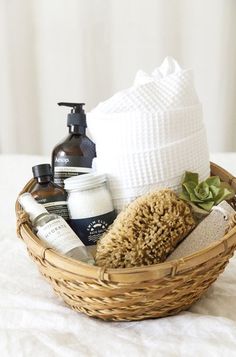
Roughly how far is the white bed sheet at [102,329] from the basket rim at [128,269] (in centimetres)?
8

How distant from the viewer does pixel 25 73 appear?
1.55m

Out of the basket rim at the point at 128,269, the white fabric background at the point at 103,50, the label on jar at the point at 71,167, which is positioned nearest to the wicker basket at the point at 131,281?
the basket rim at the point at 128,269

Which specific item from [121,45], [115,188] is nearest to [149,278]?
[115,188]

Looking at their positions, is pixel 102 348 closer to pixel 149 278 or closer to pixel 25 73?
pixel 149 278

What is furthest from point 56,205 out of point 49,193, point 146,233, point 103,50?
point 103,50

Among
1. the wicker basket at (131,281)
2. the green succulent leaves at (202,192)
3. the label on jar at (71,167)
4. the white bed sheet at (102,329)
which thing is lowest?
the white bed sheet at (102,329)

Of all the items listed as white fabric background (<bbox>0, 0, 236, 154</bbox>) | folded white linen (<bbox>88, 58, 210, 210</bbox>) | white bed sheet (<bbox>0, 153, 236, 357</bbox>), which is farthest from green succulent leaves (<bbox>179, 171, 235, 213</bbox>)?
white fabric background (<bbox>0, 0, 236, 154</bbox>)

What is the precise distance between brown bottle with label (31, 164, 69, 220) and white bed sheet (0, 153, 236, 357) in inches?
4.6

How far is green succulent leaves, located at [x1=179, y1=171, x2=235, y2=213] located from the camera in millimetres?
625

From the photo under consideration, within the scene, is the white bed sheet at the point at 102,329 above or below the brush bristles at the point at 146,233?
below

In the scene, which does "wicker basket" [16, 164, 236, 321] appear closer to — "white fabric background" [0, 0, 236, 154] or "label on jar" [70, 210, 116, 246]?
"label on jar" [70, 210, 116, 246]

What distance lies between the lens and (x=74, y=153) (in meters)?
0.71

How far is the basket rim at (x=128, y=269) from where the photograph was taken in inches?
19.6

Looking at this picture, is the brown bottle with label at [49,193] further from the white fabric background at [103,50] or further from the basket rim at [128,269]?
the white fabric background at [103,50]
